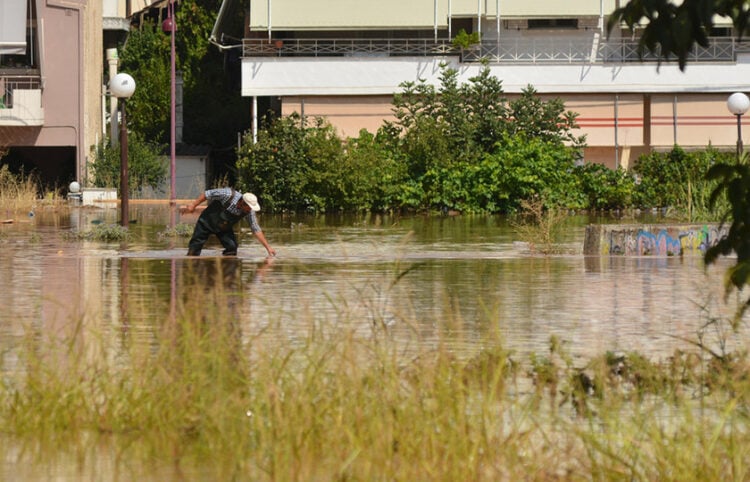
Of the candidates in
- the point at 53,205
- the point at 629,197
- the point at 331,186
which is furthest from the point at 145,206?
the point at 629,197

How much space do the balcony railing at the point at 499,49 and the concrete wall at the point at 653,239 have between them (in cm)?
2281

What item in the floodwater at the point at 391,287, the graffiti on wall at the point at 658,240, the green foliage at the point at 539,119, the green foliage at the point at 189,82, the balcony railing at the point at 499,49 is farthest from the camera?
the green foliage at the point at 189,82

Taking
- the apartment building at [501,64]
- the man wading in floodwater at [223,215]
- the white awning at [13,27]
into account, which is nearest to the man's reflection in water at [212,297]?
the man wading in floodwater at [223,215]

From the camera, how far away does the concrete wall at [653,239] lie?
880 inches

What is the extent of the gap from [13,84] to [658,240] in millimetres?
26463

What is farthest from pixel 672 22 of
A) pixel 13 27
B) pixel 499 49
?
pixel 499 49

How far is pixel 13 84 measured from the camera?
44094mm

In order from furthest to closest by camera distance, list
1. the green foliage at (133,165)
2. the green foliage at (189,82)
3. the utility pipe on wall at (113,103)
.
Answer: the green foliage at (189,82) < the utility pipe on wall at (113,103) < the green foliage at (133,165)

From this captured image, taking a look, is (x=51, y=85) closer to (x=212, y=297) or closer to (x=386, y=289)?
(x=386, y=289)

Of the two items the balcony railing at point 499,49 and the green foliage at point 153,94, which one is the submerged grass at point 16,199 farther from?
the green foliage at point 153,94

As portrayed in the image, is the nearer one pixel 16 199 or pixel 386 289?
pixel 386 289

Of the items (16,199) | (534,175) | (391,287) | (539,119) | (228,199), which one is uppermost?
(539,119)

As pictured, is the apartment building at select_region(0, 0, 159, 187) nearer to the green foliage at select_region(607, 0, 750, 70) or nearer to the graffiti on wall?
the graffiti on wall

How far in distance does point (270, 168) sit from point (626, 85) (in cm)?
1241
